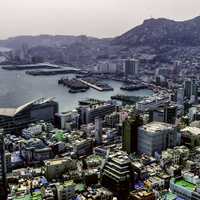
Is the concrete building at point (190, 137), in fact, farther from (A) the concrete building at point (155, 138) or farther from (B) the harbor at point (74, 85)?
(B) the harbor at point (74, 85)

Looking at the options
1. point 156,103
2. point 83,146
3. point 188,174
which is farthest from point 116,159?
point 156,103

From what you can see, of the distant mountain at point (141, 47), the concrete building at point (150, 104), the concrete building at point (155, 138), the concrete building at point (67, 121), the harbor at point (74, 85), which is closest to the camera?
the concrete building at point (155, 138)

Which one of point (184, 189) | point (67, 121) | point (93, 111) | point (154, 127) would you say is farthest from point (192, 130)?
point (67, 121)

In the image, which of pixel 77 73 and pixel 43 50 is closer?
pixel 77 73

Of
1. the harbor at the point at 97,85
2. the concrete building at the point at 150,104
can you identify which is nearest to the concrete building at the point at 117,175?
the concrete building at the point at 150,104

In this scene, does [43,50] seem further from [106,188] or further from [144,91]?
[106,188]

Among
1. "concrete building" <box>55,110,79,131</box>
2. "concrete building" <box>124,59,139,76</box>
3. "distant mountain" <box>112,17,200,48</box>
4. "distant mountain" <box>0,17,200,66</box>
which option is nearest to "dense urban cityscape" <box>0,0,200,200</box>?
"concrete building" <box>55,110,79,131</box>

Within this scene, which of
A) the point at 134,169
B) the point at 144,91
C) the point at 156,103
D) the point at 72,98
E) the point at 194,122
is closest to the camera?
the point at 134,169
